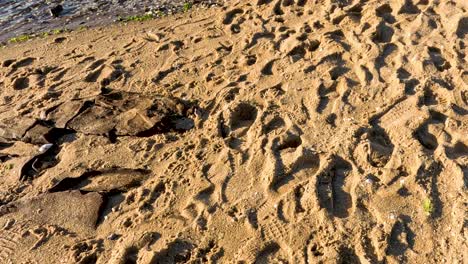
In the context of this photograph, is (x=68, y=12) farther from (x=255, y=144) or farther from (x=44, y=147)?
(x=255, y=144)

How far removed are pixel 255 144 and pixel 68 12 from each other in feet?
23.4

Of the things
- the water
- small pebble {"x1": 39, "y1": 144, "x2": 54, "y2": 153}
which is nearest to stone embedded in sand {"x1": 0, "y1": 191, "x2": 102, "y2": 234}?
small pebble {"x1": 39, "y1": 144, "x2": 54, "y2": 153}

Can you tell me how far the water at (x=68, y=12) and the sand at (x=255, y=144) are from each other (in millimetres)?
2181

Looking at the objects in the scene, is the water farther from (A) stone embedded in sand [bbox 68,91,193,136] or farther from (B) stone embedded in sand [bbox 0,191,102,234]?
(B) stone embedded in sand [bbox 0,191,102,234]

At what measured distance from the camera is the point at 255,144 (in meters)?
5.36

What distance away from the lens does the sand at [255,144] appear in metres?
4.36

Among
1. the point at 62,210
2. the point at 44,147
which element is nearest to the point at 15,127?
the point at 44,147

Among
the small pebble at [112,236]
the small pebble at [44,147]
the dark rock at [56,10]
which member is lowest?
the dark rock at [56,10]

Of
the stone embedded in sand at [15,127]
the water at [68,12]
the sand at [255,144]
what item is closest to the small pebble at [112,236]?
the sand at [255,144]

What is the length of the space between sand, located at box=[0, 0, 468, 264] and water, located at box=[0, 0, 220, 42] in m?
2.18

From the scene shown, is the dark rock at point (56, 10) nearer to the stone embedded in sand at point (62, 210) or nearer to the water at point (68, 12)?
the water at point (68, 12)

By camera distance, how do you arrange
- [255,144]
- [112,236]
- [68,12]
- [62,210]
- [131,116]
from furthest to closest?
1. [68,12]
2. [131,116]
3. [255,144]
4. [62,210]
5. [112,236]

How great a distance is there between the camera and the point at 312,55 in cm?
664

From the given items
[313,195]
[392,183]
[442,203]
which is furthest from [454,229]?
[313,195]
